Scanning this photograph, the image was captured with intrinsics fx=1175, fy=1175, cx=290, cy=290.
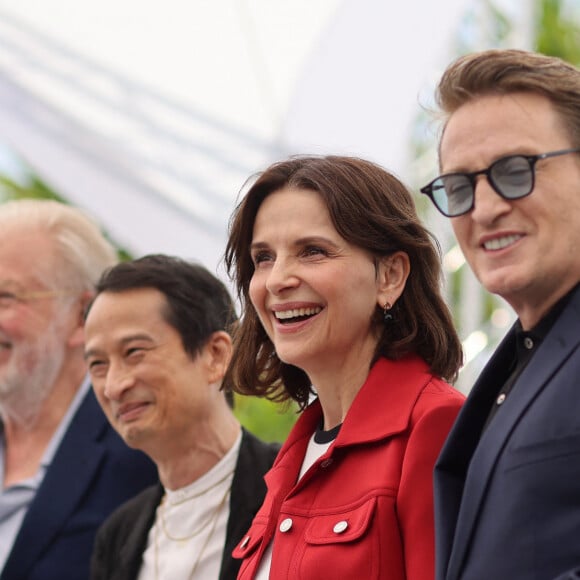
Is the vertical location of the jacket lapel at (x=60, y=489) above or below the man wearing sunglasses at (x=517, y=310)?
below

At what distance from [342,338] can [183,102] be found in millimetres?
5522

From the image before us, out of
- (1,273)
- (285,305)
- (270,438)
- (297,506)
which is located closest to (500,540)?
(297,506)

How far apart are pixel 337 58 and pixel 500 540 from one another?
20.0 feet

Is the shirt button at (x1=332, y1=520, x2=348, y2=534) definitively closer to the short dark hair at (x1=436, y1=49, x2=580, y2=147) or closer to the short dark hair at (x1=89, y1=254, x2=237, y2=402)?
the short dark hair at (x1=436, y1=49, x2=580, y2=147)

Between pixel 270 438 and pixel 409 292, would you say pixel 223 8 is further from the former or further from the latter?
pixel 409 292

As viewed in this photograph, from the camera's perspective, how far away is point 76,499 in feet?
13.5

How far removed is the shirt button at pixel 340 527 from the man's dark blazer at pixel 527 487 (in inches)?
13.4

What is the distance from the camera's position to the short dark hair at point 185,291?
3.70 meters

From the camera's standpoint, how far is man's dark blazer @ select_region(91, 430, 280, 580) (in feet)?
11.0

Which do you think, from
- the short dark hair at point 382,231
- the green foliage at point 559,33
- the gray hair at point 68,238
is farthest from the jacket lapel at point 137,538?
the green foliage at point 559,33

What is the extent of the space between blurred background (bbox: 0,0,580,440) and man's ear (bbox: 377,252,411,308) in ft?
15.9

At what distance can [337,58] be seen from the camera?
7.72 meters

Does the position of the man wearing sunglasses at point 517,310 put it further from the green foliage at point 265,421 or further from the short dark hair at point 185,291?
the green foliage at point 265,421

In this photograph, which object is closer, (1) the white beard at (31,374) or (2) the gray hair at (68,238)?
(1) the white beard at (31,374)
